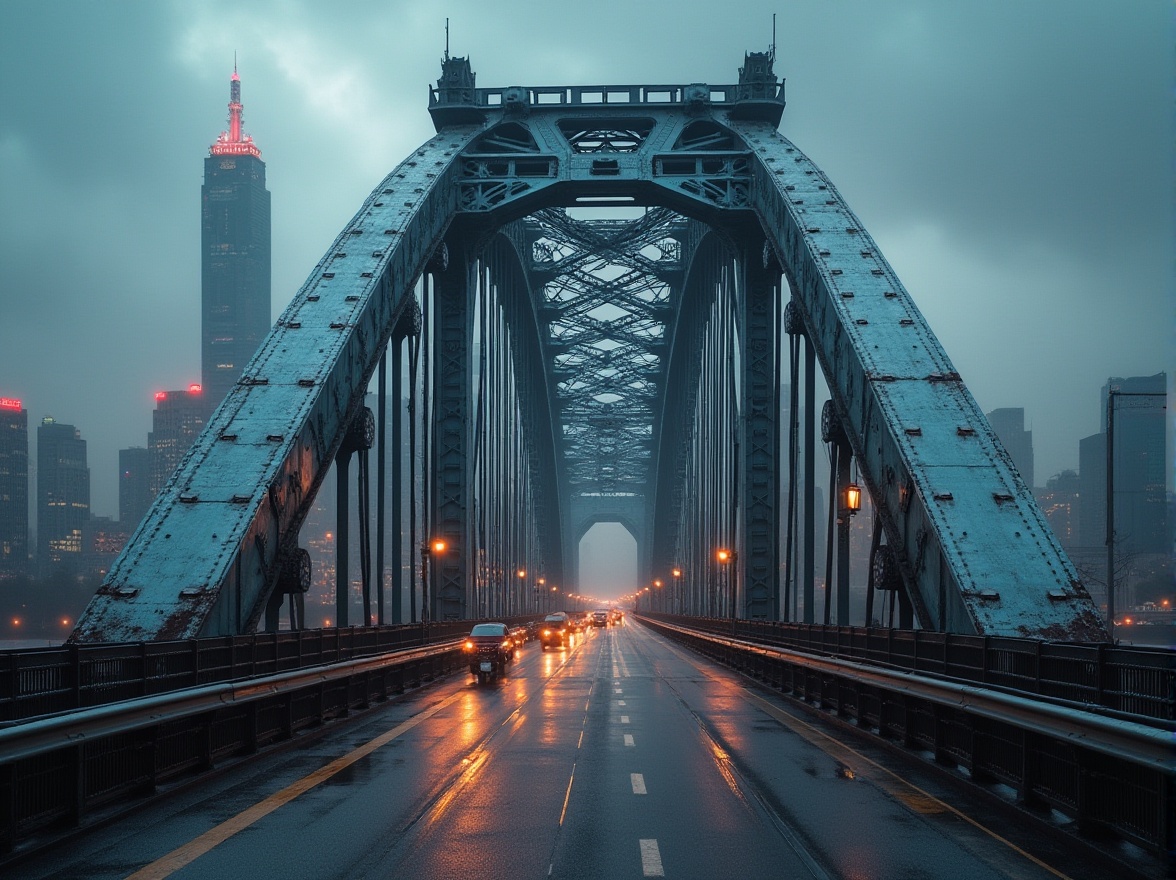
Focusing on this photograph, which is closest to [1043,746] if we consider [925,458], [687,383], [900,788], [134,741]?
[900,788]

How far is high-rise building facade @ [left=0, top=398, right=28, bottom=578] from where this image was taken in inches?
6870

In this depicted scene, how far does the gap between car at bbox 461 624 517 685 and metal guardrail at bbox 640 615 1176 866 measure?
1551 centimetres

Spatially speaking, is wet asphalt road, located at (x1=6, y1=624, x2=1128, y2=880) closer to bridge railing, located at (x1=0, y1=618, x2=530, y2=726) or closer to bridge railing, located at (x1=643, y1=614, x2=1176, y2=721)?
bridge railing, located at (x1=0, y1=618, x2=530, y2=726)

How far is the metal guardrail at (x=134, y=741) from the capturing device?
10.4m

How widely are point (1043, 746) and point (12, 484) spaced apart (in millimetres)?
183725

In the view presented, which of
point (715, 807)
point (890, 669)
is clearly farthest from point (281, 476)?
point (715, 807)

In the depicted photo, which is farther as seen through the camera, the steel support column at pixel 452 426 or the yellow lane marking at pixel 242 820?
the steel support column at pixel 452 426

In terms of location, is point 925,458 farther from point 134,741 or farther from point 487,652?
point 487,652

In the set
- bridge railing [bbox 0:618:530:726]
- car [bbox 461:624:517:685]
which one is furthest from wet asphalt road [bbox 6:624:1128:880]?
car [bbox 461:624:517:685]

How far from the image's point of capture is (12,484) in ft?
583

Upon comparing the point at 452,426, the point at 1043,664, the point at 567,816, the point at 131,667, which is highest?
the point at 452,426

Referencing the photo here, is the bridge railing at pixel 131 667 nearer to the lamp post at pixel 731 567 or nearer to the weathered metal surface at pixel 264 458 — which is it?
the weathered metal surface at pixel 264 458

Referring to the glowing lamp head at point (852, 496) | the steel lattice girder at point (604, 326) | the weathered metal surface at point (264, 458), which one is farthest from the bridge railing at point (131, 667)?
the steel lattice girder at point (604, 326)

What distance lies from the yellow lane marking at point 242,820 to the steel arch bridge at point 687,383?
4.30 m
